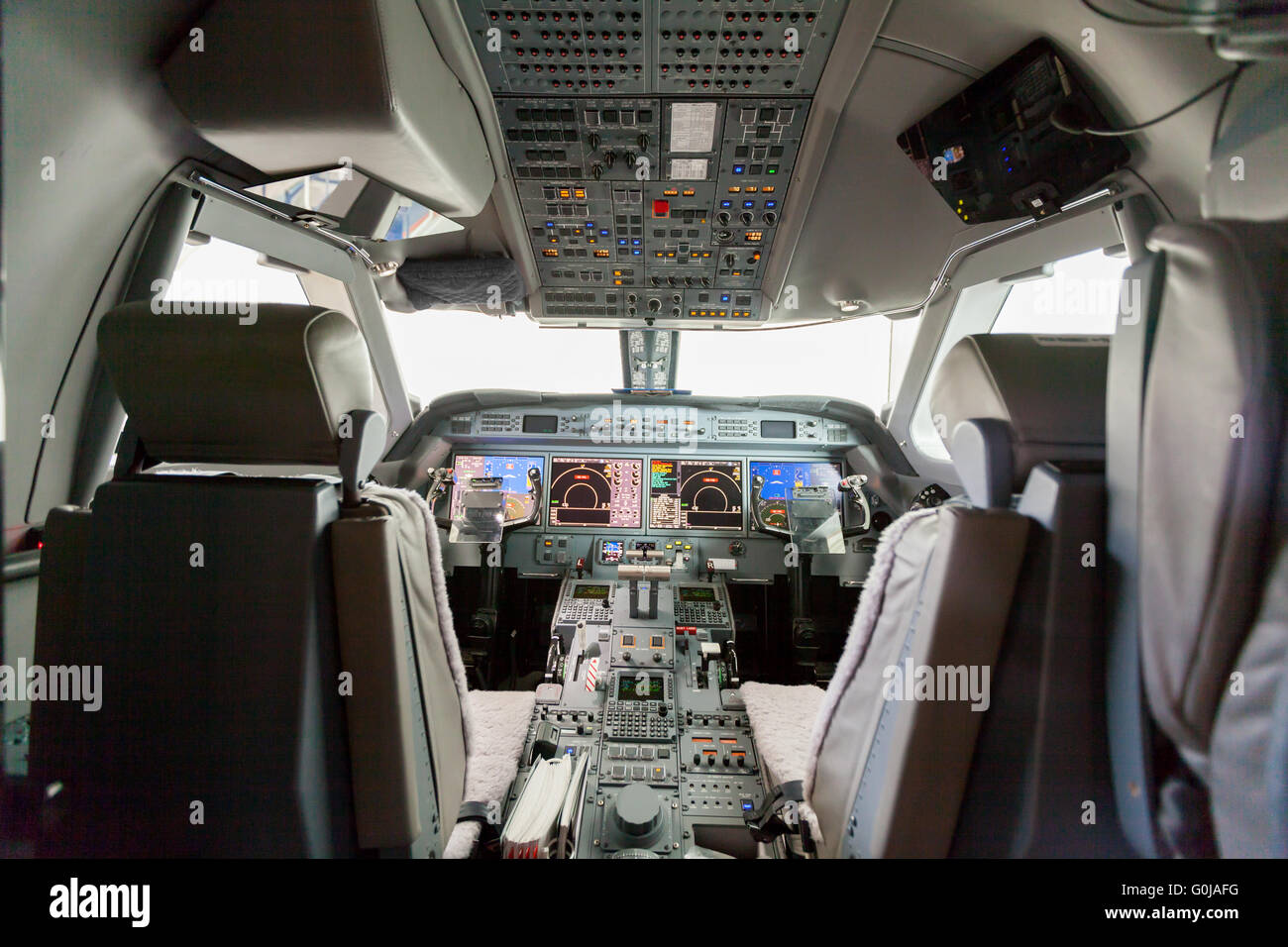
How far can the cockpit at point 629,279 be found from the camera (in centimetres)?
81

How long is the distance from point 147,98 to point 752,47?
1.72 metres

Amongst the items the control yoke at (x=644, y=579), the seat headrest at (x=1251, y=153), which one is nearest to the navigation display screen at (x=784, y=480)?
the control yoke at (x=644, y=579)

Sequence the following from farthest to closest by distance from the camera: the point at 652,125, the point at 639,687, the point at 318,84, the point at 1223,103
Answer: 1. the point at 639,687
2. the point at 652,125
3. the point at 318,84
4. the point at 1223,103

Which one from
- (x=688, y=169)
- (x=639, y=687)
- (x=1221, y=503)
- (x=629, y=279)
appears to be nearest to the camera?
(x=1221, y=503)

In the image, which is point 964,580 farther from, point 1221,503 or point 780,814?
point 780,814

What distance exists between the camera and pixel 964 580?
878mm

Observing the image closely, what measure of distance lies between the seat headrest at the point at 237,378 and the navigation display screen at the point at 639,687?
1660 mm

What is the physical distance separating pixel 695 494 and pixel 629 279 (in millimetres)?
1327

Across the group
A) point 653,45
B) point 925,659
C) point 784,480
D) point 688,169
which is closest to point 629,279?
point 688,169

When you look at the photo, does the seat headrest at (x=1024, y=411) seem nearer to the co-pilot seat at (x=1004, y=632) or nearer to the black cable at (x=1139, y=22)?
the co-pilot seat at (x=1004, y=632)

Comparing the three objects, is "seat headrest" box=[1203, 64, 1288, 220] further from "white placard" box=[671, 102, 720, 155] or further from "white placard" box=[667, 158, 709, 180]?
"white placard" box=[667, 158, 709, 180]

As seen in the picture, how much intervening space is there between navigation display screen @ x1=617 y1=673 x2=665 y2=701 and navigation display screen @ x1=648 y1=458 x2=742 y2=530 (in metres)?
1.05

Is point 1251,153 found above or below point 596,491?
above
